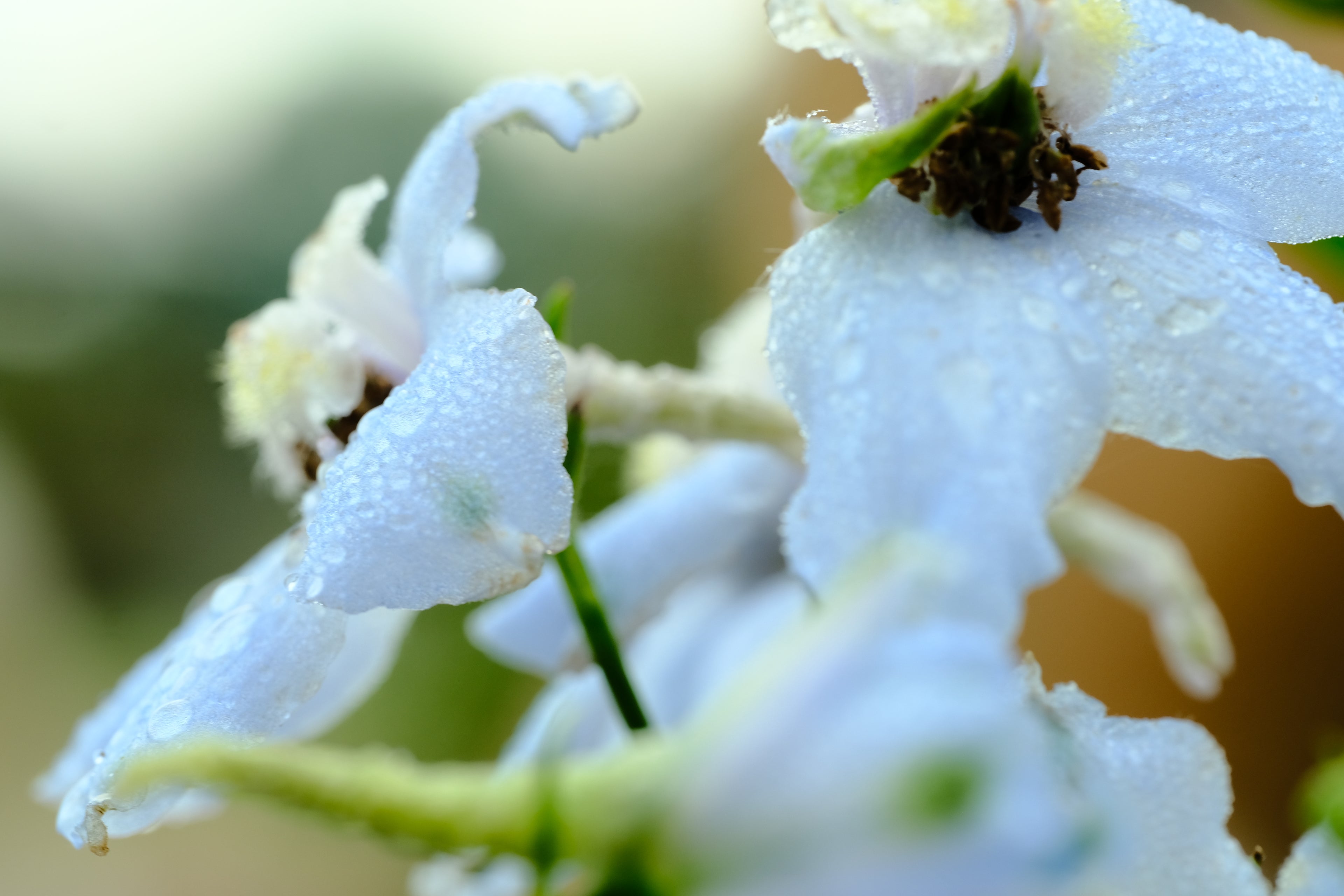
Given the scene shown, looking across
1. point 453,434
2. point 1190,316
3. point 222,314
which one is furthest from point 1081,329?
point 222,314

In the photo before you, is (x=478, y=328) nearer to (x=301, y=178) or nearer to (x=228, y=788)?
(x=228, y=788)

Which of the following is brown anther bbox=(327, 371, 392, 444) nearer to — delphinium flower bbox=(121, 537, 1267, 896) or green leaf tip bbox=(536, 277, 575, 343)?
green leaf tip bbox=(536, 277, 575, 343)

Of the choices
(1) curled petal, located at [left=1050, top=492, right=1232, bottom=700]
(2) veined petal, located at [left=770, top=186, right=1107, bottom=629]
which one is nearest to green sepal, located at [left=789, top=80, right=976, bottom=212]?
(2) veined petal, located at [left=770, top=186, right=1107, bottom=629]

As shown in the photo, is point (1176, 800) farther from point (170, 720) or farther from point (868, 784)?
point (170, 720)

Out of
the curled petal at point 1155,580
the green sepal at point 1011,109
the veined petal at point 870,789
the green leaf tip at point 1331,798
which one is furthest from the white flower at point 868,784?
the curled petal at point 1155,580

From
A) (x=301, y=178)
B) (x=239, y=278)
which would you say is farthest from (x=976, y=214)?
(x=301, y=178)
